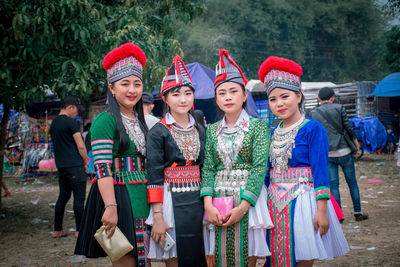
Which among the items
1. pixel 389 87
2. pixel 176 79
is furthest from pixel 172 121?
pixel 389 87

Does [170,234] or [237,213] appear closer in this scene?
[237,213]

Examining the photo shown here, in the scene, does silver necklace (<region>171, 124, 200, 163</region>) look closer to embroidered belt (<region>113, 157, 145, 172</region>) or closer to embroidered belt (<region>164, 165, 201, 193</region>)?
embroidered belt (<region>164, 165, 201, 193</region>)

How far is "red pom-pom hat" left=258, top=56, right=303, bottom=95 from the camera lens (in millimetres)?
2615

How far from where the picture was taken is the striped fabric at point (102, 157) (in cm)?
245

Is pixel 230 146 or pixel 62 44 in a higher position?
pixel 62 44

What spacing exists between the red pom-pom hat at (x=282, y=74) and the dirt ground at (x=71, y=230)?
2268 millimetres

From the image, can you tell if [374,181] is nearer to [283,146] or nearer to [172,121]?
[283,146]

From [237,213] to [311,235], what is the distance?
1.71ft

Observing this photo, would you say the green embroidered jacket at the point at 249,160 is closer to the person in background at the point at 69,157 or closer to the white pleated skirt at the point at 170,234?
the white pleated skirt at the point at 170,234

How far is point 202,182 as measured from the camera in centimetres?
265

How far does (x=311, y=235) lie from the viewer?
2422 millimetres

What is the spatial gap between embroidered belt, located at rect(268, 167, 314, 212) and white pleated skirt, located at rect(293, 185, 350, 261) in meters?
0.04

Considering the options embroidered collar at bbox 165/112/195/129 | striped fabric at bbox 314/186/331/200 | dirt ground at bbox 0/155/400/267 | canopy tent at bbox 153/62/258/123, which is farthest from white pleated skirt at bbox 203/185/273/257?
canopy tent at bbox 153/62/258/123

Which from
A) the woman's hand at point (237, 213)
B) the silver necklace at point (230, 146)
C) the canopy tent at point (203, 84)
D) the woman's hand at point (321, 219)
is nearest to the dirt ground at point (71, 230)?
the woman's hand at point (321, 219)
